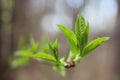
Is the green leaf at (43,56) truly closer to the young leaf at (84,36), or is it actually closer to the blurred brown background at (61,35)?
the young leaf at (84,36)

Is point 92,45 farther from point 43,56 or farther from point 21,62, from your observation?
point 21,62

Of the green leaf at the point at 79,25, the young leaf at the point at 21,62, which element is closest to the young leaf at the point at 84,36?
the green leaf at the point at 79,25

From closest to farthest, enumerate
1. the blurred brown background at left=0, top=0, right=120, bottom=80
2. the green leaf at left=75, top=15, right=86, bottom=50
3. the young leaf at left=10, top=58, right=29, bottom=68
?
the green leaf at left=75, top=15, right=86, bottom=50, the young leaf at left=10, top=58, right=29, bottom=68, the blurred brown background at left=0, top=0, right=120, bottom=80

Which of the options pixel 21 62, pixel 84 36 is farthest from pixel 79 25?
pixel 21 62

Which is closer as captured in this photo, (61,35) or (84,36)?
(84,36)

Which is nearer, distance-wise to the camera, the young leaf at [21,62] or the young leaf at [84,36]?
the young leaf at [84,36]

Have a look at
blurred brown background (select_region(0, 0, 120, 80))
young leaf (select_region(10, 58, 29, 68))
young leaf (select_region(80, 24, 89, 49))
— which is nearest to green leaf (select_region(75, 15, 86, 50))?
young leaf (select_region(80, 24, 89, 49))

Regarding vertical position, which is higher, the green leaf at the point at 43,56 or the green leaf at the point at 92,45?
the green leaf at the point at 92,45

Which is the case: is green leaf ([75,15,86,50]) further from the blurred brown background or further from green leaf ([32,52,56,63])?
the blurred brown background
